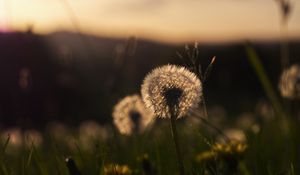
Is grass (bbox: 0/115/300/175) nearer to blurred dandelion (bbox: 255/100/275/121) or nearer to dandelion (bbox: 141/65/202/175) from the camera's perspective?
dandelion (bbox: 141/65/202/175)

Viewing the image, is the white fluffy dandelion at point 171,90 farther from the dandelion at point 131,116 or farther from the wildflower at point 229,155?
the dandelion at point 131,116

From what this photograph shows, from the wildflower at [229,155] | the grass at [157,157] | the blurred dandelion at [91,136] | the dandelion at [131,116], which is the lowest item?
the wildflower at [229,155]

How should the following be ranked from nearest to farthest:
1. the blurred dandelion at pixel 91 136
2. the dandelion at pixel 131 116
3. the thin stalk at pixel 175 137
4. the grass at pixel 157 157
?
the thin stalk at pixel 175 137 < the grass at pixel 157 157 < the dandelion at pixel 131 116 < the blurred dandelion at pixel 91 136

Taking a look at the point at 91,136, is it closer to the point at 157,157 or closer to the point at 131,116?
the point at 131,116

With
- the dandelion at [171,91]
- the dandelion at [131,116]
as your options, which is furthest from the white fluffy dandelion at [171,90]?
the dandelion at [131,116]

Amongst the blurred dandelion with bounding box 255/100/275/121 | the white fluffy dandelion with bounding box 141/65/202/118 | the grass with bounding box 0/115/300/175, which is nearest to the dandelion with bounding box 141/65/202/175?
the white fluffy dandelion with bounding box 141/65/202/118

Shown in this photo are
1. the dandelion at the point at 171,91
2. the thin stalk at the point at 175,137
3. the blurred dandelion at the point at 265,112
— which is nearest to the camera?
the thin stalk at the point at 175,137

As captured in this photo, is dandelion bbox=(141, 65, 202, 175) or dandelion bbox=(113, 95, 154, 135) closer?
dandelion bbox=(141, 65, 202, 175)
